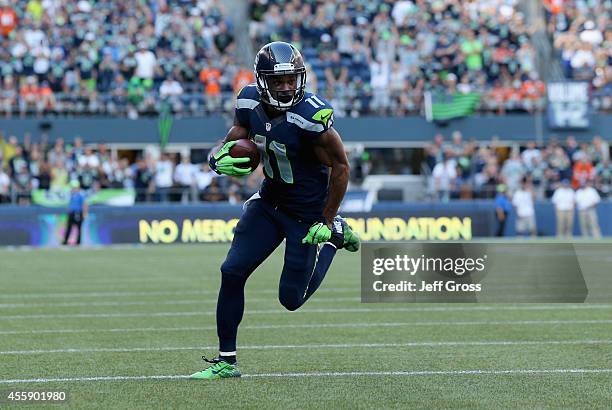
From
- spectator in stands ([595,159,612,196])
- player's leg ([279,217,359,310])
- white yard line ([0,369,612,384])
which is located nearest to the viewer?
white yard line ([0,369,612,384])

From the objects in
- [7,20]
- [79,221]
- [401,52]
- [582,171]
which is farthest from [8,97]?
[582,171]

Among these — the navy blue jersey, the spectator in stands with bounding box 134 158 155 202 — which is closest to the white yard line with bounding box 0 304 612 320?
the navy blue jersey

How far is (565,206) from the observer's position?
24547 millimetres

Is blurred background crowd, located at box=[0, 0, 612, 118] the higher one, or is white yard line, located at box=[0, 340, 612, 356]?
blurred background crowd, located at box=[0, 0, 612, 118]

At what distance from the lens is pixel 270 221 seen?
6.84 metres

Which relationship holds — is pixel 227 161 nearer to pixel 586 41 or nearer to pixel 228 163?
pixel 228 163

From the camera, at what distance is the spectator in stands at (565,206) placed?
24469mm

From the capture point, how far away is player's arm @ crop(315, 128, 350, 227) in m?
6.57

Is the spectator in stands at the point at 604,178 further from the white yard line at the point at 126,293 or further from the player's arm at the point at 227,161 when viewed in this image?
the player's arm at the point at 227,161

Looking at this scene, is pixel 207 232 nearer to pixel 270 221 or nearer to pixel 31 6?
pixel 31 6

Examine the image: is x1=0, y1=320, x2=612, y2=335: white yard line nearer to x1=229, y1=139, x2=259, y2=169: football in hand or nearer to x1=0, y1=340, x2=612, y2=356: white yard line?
x1=0, y1=340, x2=612, y2=356: white yard line

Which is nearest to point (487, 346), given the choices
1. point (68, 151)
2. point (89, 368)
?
point (89, 368)

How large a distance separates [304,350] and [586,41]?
2194 centimetres

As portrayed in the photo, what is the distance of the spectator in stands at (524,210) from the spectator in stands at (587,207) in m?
0.94
